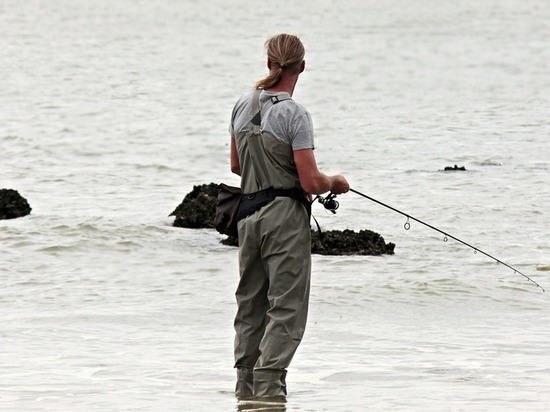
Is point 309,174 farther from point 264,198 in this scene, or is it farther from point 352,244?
point 352,244

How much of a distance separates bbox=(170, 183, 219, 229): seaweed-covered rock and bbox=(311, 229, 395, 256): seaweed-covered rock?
1.94m

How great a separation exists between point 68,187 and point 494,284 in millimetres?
8953

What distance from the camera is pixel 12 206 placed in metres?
16.2

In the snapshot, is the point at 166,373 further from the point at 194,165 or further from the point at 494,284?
the point at 194,165

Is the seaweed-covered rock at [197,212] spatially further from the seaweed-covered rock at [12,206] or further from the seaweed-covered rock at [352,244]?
the seaweed-covered rock at [352,244]

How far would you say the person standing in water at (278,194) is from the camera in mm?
6770

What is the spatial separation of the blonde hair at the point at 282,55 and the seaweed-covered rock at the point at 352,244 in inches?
280

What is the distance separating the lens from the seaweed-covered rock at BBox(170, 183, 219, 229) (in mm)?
15859

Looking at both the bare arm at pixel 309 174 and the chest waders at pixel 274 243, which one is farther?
the chest waders at pixel 274 243

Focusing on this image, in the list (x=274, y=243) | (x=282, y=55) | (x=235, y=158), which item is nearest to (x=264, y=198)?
(x=274, y=243)

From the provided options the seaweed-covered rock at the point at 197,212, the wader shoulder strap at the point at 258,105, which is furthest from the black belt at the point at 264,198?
the seaweed-covered rock at the point at 197,212

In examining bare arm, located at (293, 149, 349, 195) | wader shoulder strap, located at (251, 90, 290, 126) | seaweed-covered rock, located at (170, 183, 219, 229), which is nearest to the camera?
bare arm, located at (293, 149, 349, 195)

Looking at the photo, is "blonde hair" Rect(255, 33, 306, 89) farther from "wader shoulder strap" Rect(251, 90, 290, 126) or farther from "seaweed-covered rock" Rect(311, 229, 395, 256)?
"seaweed-covered rock" Rect(311, 229, 395, 256)

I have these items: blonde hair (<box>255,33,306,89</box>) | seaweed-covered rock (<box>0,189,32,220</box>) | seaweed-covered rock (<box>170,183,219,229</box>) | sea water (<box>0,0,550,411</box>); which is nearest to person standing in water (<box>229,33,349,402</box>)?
blonde hair (<box>255,33,306,89</box>)
